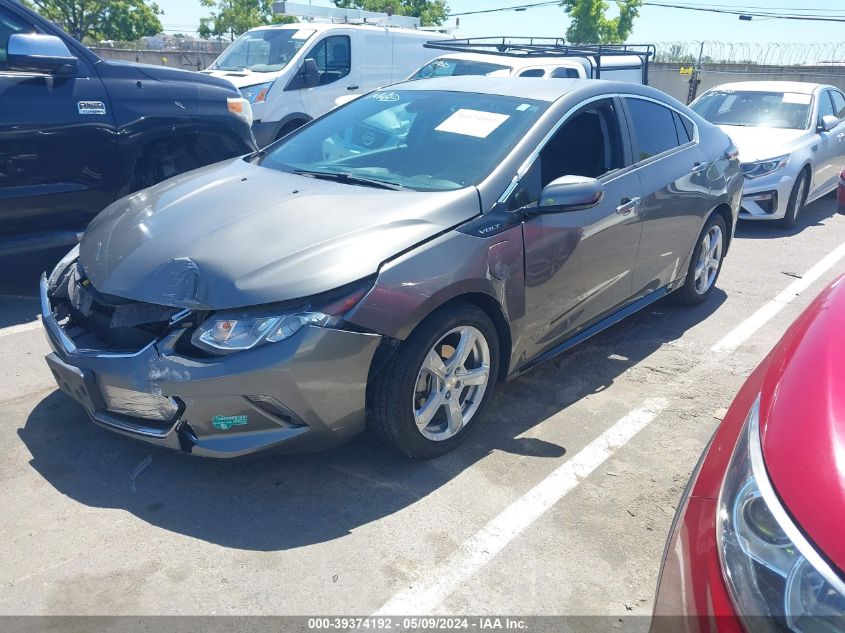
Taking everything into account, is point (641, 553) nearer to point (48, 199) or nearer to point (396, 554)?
point (396, 554)

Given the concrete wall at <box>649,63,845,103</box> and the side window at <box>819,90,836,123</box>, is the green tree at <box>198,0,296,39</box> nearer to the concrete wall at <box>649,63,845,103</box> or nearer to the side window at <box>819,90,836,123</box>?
the concrete wall at <box>649,63,845,103</box>

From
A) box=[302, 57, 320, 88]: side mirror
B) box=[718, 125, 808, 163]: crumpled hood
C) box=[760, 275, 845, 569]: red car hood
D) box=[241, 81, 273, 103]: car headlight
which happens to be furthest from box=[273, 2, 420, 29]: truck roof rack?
box=[760, 275, 845, 569]: red car hood

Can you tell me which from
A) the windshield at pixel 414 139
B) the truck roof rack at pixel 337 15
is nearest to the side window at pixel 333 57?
the truck roof rack at pixel 337 15

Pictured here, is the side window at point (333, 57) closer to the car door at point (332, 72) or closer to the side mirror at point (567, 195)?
the car door at point (332, 72)

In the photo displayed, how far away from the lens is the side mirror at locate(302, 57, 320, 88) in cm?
1034

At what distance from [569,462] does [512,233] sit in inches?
43.5

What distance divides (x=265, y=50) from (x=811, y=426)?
10.5 metres

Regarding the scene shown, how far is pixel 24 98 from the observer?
4797mm

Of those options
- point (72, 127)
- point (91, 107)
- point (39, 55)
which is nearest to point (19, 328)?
point (72, 127)

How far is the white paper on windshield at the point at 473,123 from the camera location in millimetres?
3848

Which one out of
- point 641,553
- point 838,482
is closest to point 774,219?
point 641,553

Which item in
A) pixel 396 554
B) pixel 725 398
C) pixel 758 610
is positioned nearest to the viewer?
pixel 758 610

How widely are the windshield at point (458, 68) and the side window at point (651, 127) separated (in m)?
4.93

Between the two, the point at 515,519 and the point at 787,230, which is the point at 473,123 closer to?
the point at 515,519
